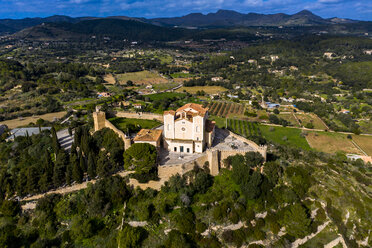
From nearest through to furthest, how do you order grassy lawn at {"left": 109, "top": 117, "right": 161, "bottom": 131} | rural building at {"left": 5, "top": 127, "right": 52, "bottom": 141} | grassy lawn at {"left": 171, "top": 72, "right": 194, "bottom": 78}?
grassy lawn at {"left": 109, "top": 117, "right": 161, "bottom": 131} < rural building at {"left": 5, "top": 127, "right": 52, "bottom": 141} < grassy lawn at {"left": 171, "top": 72, "right": 194, "bottom": 78}

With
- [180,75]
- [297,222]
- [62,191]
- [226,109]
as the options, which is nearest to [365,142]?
[226,109]

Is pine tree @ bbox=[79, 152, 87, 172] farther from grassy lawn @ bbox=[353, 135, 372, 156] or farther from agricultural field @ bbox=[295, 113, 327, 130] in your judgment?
agricultural field @ bbox=[295, 113, 327, 130]

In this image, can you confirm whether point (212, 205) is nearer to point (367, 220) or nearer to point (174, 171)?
point (174, 171)

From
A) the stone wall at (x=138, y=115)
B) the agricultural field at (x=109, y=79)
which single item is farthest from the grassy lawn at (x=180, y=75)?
the stone wall at (x=138, y=115)

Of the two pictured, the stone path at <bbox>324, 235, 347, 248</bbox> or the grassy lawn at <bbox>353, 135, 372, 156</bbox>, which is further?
the grassy lawn at <bbox>353, 135, 372, 156</bbox>

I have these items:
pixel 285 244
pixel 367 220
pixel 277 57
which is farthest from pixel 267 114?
pixel 277 57

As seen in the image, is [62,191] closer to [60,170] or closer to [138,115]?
[60,170]

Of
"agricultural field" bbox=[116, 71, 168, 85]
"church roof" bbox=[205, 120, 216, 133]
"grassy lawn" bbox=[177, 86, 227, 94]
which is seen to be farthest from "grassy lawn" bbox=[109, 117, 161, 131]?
"agricultural field" bbox=[116, 71, 168, 85]

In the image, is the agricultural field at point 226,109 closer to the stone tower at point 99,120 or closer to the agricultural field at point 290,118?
the agricultural field at point 290,118
